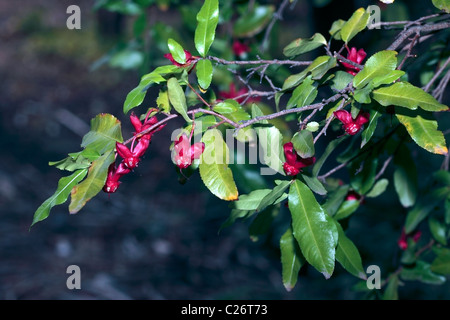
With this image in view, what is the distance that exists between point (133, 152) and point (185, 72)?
0.19m

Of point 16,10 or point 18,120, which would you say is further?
point 16,10

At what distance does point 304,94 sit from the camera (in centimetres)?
91

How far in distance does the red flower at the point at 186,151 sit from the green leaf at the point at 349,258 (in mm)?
404

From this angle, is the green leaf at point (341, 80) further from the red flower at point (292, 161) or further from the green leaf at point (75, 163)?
the green leaf at point (75, 163)

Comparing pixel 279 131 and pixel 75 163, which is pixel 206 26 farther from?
pixel 75 163

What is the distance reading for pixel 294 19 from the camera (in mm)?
5520

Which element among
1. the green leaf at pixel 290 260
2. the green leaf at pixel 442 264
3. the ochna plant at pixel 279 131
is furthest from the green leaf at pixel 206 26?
the green leaf at pixel 442 264

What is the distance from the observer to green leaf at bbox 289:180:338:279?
2.76 feet

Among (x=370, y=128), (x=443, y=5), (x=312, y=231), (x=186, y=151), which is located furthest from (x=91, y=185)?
(x=443, y=5)

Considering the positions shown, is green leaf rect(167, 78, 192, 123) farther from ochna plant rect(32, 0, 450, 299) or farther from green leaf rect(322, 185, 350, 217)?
green leaf rect(322, 185, 350, 217)
